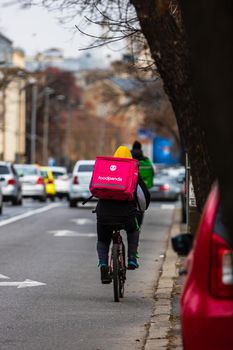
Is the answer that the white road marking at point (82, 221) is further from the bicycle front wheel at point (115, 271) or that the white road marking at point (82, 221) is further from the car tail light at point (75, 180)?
the bicycle front wheel at point (115, 271)

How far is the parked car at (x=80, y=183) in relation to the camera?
45781mm

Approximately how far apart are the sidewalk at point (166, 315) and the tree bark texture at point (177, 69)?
43.0 inches

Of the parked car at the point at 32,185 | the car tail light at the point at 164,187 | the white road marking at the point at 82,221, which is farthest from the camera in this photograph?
the car tail light at the point at 164,187

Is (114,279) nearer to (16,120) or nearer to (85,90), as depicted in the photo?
(16,120)

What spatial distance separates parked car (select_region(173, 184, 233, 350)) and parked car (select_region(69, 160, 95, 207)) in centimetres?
3841

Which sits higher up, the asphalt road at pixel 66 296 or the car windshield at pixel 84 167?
the car windshield at pixel 84 167

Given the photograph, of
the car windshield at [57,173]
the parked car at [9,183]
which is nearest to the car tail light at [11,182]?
the parked car at [9,183]

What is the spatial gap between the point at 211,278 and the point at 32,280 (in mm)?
9858

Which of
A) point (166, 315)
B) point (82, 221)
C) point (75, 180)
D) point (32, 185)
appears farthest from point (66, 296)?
point (32, 185)

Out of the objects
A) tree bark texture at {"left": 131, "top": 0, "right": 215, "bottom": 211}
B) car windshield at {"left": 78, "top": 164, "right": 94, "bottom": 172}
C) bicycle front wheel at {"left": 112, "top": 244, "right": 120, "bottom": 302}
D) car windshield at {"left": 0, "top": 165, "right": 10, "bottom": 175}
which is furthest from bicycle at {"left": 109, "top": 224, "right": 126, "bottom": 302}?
car windshield at {"left": 0, "top": 165, "right": 10, "bottom": 175}

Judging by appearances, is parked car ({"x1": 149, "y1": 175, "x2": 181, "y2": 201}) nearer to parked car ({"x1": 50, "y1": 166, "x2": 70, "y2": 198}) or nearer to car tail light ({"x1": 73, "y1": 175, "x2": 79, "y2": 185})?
parked car ({"x1": 50, "y1": 166, "x2": 70, "y2": 198})

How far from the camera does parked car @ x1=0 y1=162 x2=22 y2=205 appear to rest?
46.8 meters

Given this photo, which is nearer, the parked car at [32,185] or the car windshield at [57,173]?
the parked car at [32,185]

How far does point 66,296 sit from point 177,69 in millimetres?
3143
